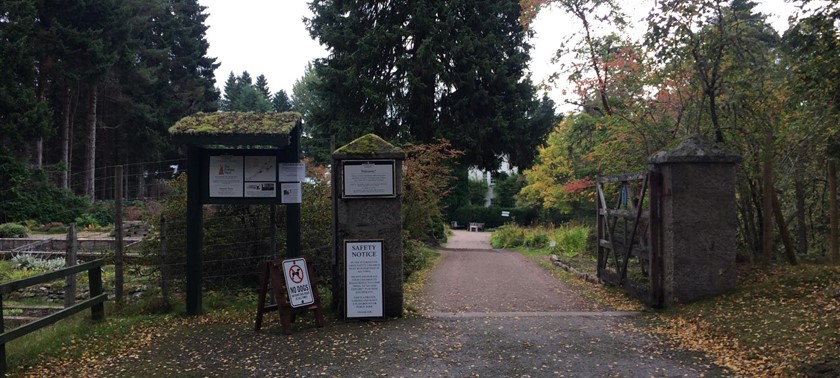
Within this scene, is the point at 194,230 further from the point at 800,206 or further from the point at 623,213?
the point at 800,206

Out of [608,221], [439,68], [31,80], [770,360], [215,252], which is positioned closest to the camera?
[770,360]

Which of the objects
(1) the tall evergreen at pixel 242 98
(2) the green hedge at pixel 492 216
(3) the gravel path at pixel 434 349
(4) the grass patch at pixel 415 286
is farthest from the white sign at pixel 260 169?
(1) the tall evergreen at pixel 242 98

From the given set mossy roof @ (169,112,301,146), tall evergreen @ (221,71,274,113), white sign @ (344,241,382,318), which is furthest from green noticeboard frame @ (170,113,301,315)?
tall evergreen @ (221,71,274,113)

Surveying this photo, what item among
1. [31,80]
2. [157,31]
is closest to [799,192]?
[31,80]

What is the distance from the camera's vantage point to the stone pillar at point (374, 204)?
26.1 ft

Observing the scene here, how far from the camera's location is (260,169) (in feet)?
27.0

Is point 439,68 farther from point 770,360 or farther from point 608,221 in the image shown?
point 770,360

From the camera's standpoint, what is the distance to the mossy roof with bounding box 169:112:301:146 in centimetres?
756

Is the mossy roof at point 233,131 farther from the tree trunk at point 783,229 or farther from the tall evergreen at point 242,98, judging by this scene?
the tall evergreen at point 242,98

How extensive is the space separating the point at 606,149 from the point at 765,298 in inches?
226

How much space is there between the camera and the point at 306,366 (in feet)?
19.2

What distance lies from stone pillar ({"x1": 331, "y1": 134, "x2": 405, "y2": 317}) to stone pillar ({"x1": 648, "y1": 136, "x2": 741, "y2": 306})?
3.68 metres

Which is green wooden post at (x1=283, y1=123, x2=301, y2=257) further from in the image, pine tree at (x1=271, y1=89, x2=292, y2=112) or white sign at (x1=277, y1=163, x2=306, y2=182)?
pine tree at (x1=271, y1=89, x2=292, y2=112)

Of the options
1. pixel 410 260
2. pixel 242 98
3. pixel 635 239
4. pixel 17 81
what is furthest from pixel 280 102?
pixel 635 239
